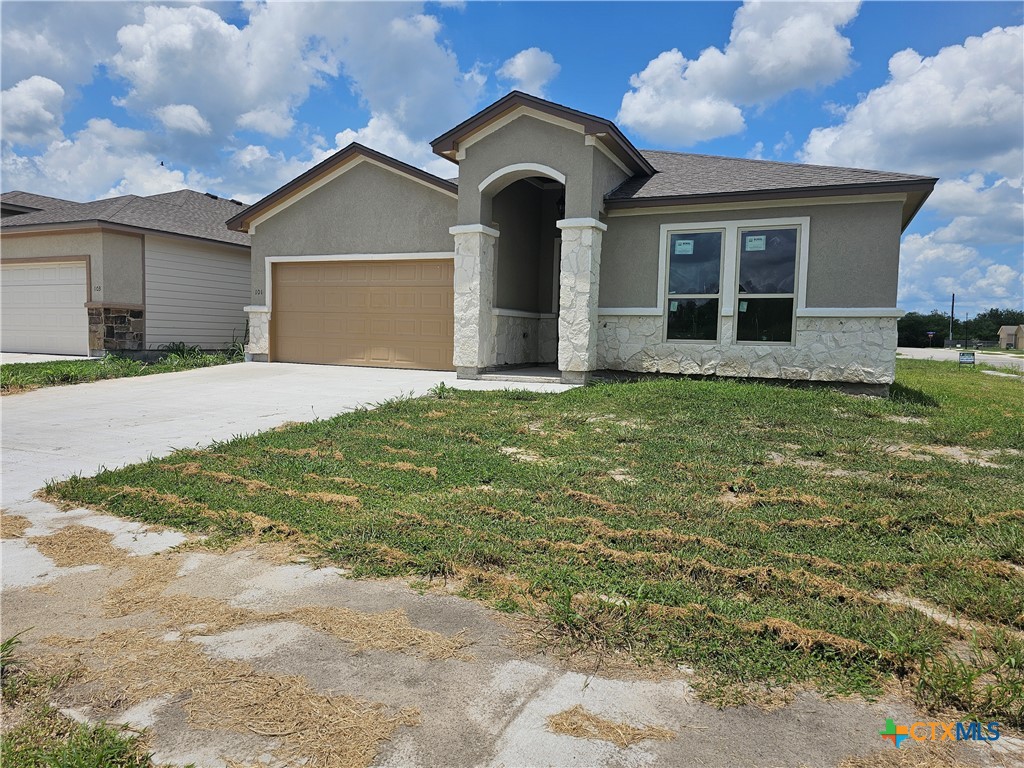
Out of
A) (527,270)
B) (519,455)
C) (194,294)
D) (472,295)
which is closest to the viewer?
(519,455)

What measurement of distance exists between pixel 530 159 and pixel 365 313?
16.2 ft

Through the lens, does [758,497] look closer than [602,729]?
No

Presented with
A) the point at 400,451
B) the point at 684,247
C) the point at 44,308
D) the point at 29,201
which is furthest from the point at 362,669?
the point at 29,201

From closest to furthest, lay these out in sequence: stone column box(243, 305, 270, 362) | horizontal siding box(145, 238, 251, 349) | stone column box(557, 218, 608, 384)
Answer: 1. stone column box(557, 218, 608, 384)
2. stone column box(243, 305, 270, 362)
3. horizontal siding box(145, 238, 251, 349)

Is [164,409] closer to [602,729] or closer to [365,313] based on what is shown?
[365,313]

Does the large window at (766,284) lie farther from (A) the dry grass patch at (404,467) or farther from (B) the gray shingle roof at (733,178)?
(A) the dry grass patch at (404,467)

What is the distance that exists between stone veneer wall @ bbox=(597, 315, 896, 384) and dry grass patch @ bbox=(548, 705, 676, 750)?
941cm

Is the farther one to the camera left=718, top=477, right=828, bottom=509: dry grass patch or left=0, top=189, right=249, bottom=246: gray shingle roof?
left=0, top=189, right=249, bottom=246: gray shingle roof

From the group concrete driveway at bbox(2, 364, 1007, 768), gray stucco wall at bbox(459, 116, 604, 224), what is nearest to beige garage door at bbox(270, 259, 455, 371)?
gray stucco wall at bbox(459, 116, 604, 224)

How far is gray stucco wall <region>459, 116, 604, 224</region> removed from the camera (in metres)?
11.3

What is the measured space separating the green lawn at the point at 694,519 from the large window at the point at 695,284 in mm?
3123

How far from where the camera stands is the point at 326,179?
46.9ft

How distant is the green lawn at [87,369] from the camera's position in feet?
37.9

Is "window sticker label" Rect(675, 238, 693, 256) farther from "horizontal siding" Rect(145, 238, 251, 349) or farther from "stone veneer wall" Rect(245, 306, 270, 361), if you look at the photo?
"horizontal siding" Rect(145, 238, 251, 349)
